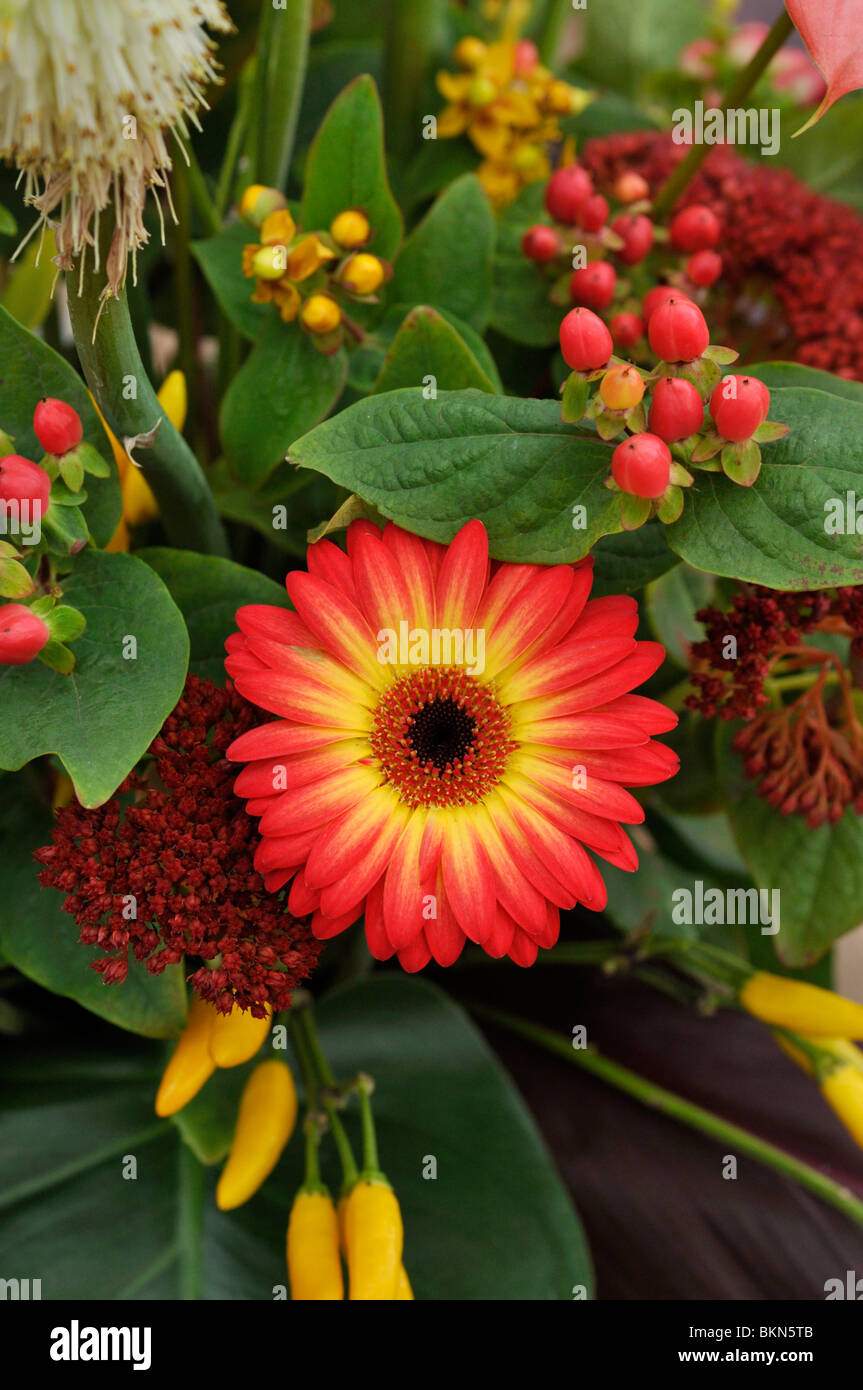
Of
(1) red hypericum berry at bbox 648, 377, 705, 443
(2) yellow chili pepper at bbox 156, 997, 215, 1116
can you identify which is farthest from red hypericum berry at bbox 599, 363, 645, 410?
(2) yellow chili pepper at bbox 156, 997, 215, 1116

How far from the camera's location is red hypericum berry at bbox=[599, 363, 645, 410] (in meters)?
0.27

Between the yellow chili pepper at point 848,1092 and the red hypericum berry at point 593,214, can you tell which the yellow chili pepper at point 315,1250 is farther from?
the red hypericum berry at point 593,214

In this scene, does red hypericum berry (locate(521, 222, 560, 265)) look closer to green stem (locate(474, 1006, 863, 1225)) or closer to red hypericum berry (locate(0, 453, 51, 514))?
red hypericum berry (locate(0, 453, 51, 514))

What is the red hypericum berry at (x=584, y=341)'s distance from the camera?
10.8 inches

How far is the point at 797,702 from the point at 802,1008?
12 cm

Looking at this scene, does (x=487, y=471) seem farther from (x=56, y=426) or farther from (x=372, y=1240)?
(x=372, y=1240)

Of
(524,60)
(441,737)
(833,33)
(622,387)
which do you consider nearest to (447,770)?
(441,737)

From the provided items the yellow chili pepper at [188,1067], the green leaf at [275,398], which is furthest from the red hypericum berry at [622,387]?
the yellow chili pepper at [188,1067]

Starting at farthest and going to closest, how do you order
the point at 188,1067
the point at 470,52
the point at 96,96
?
the point at 470,52 < the point at 188,1067 < the point at 96,96

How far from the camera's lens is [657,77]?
1.94 feet

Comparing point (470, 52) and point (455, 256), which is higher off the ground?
point (470, 52)

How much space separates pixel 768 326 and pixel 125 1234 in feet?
1.43

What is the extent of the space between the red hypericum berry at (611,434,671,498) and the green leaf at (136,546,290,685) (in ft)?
0.36

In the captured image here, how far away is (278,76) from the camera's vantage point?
0.37 m
